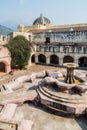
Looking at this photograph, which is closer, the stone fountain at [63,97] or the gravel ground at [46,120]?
the gravel ground at [46,120]

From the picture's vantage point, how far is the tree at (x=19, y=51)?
22703 mm

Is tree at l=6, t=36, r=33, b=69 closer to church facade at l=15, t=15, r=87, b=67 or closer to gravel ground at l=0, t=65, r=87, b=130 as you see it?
church facade at l=15, t=15, r=87, b=67

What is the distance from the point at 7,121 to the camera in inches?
336

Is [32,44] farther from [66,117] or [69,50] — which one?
[66,117]

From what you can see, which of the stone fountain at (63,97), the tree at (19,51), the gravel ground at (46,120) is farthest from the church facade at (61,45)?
the gravel ground at (46,120)

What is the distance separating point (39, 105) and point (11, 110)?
2.37m

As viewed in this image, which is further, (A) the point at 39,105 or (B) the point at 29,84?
(B) the point at 29,84

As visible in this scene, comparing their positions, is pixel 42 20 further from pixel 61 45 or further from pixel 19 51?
pixel 19 51

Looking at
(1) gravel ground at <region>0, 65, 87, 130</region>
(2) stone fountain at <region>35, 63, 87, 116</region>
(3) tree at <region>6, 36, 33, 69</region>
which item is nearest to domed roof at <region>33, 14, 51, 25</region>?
(3) tree at <region>6, 36, 33, 69</region>

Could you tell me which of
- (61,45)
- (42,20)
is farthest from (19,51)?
(42,20)

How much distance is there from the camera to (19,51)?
23000 millimetres

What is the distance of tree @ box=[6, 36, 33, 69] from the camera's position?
74.5 feet

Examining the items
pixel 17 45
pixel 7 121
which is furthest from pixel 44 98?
pixel 17 45

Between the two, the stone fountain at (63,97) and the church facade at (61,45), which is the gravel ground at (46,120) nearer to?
the stone fountain at (63,97)
